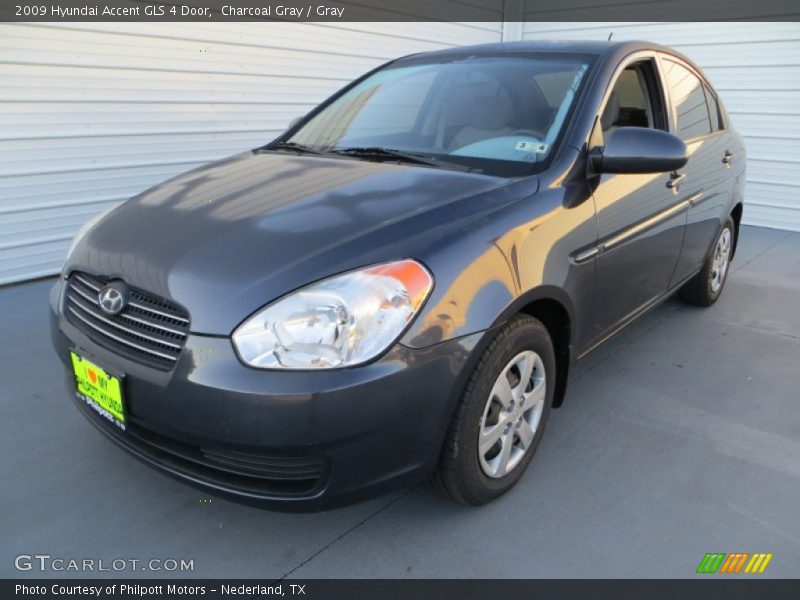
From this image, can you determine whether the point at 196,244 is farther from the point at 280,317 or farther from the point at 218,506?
the point at 218,506

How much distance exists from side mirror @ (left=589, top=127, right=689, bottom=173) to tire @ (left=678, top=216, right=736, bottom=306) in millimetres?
1724

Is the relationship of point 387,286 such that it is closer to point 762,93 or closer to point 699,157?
point 699,157

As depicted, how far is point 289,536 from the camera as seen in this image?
2061 mm

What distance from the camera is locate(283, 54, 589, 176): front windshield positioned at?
2461 mm

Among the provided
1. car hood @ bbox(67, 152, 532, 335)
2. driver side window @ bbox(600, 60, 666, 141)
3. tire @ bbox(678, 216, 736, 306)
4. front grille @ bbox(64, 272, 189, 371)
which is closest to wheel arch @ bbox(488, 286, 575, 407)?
car hood @ bbox(67, 152, 532, 335)

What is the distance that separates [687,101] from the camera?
3.37 m

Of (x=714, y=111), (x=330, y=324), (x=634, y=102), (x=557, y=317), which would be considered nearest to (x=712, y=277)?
(x=714, y=111)

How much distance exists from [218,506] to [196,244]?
0.91m

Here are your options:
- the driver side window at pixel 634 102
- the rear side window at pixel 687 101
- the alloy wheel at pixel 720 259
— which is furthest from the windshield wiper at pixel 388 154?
the alloy wheel at pixel 720 259

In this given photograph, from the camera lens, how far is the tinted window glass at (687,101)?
3.20 meters

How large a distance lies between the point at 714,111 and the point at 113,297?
137 inches

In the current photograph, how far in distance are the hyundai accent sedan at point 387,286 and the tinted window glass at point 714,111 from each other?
96 centimetres
